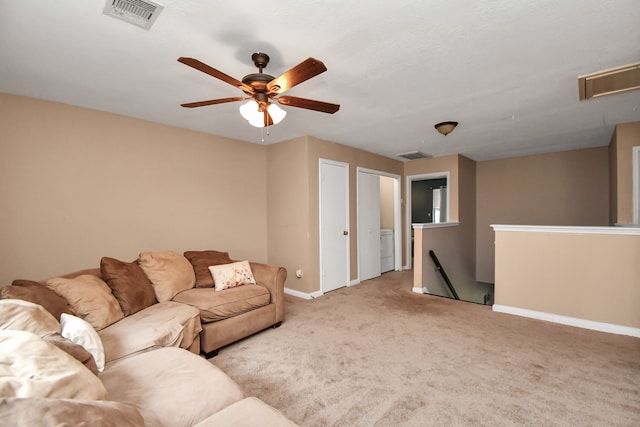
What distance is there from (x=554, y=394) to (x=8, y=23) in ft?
14.3

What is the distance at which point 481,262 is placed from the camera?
632cm

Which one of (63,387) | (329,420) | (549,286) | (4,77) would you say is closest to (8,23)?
(4,77)

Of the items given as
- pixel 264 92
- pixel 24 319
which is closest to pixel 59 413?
pixel 24 319

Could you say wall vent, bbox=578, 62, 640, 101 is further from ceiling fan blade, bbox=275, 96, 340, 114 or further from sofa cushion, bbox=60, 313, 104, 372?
sofa cushion, bbox=60, 313, 104, 372

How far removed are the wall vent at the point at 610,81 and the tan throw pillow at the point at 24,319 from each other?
13.9 feet

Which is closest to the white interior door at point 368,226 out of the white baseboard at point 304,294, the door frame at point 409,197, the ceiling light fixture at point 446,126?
the door frame at point 409,197

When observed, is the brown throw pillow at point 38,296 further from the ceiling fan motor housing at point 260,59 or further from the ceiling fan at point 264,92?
the ceiling fan motor housing at point 260,59

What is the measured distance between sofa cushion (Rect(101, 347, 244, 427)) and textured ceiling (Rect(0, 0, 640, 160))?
2073 millimetres

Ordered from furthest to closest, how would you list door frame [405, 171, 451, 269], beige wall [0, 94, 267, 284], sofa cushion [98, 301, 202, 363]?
1. door frame [405, 171, 451, 269]
2. beige wall [0, 94, 267, 284]
3. sofa cushion [98, 301, 202, 363]

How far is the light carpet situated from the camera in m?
1.79

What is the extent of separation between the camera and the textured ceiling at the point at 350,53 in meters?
1.68

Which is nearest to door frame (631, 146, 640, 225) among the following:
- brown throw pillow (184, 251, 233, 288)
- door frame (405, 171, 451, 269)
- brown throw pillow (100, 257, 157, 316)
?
door frame (405, 171, 451, 269)

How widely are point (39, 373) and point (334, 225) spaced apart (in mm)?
3930

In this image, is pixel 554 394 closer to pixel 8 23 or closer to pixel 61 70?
pixel 8 23
